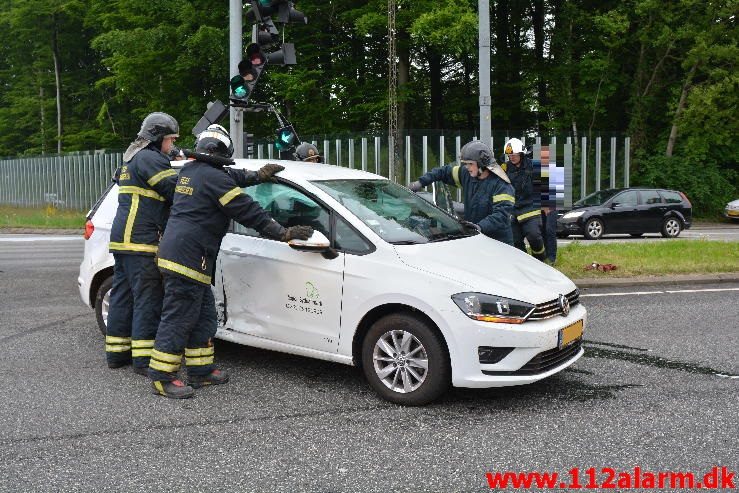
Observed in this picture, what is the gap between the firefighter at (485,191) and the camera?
305 inches

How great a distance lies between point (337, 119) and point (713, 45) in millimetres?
14924

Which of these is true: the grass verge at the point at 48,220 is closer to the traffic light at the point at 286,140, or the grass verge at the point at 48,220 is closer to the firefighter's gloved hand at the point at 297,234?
the traffic light at the point at 286,140

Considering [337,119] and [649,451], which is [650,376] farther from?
[337,119]

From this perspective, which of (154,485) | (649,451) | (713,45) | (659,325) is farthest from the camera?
(713,45)

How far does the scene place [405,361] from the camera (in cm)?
512

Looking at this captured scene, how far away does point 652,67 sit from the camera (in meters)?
32.6

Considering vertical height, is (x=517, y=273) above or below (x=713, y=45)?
below

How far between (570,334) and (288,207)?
224 cm

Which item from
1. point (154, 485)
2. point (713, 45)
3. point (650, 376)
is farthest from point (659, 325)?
point (713, 45)

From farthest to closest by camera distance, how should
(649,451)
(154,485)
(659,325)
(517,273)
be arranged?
1. (659,325)
2. (517,273)
3. (649,451)
4. (154,485)

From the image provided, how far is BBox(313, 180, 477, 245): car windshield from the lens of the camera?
5.65m

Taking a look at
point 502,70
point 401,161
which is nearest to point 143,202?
point 401,161

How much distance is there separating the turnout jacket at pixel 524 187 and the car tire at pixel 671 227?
13.7 metres

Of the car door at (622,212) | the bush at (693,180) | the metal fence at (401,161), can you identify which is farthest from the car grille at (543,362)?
the bush at (693,180)
